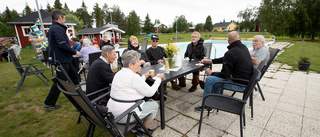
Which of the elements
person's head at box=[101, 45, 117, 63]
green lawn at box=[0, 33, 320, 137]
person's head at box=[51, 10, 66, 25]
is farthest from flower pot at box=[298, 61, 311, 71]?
person's head at box=[51, 10, 66, 25]

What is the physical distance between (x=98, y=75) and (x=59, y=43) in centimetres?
131

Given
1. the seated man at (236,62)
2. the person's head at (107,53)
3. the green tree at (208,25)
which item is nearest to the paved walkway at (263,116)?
the seated man at (236,62)

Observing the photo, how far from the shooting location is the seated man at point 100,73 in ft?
6.09

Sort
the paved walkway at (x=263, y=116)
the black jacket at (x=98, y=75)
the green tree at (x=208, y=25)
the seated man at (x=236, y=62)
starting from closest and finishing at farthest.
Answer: the black jacket at (x=98, y=75) < the paved walkway at (x=263, y=116) < the seated man at (x=236, y=62) < the green tree at (x=208, y=25)

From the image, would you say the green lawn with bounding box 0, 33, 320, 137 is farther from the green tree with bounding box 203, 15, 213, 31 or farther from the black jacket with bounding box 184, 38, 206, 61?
the green tree with bounding box 203, 15, 213, 31

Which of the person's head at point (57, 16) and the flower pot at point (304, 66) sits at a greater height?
the person's head at point (57, 16)

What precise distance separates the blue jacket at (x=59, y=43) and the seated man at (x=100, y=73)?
3.80 ft

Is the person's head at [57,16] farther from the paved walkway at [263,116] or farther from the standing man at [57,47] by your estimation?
the paved walkway at [263,116]

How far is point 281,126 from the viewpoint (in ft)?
6.81

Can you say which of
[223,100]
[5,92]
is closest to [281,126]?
[223,100]

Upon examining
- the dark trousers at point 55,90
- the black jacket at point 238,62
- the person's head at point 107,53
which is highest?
the person's head at point 107,53

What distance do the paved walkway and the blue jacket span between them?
2.14 meters

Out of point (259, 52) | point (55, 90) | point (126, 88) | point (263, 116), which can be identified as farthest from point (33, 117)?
point (259, 52)

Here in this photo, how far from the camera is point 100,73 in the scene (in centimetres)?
188
